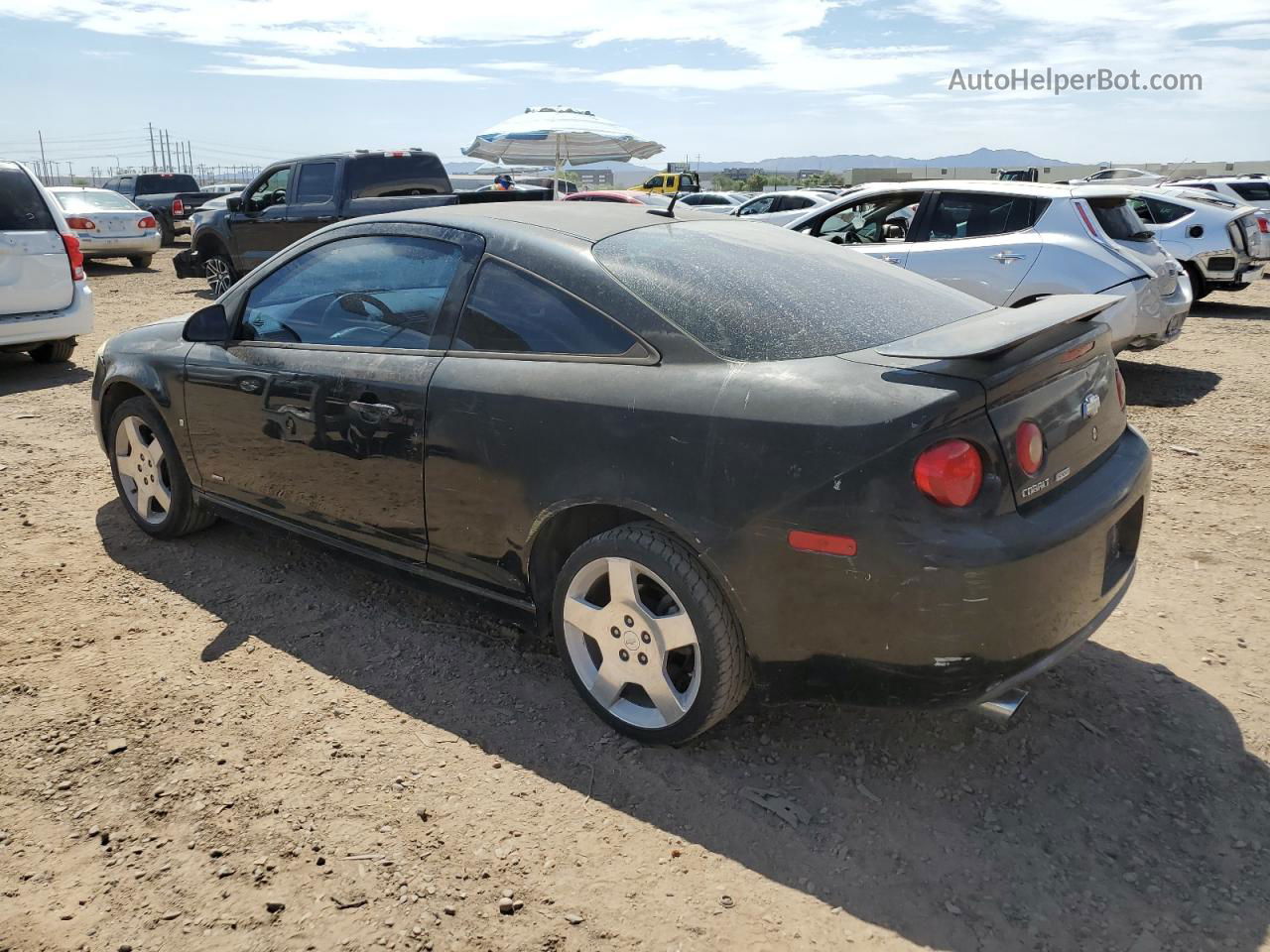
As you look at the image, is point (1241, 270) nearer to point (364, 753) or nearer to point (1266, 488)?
point (1266, 488)

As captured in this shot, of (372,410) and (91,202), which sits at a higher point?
(91,202)

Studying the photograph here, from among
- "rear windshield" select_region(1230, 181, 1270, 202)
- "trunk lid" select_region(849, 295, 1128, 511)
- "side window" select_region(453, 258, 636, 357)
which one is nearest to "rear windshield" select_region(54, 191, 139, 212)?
"side window" select_region(453, 258, 636, 357)

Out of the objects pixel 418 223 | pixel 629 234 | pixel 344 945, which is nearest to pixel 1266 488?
pixel 629 234

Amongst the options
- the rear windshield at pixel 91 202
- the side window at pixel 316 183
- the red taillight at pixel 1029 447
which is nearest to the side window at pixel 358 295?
the red taillight at pixel 1029 447

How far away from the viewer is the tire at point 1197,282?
40.0 ft

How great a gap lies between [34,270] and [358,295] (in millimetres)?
6170

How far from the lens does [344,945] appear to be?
2264 millimetres

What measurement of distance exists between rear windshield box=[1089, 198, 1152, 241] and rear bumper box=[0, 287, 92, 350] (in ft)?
28.0

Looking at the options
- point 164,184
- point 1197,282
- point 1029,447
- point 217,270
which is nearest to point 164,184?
point 164,184

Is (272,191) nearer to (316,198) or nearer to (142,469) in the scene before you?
(316,198)

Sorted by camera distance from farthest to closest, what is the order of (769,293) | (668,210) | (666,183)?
1. (666,183)
2. (668,210)
3. (769,293)

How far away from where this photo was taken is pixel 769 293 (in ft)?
9.94

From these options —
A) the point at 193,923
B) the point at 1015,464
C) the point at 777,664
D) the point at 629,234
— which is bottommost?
the point at 193,923

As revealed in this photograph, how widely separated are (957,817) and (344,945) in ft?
5.26
